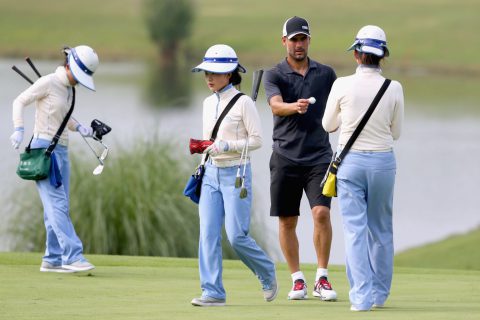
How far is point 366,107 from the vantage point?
8023 millimetres

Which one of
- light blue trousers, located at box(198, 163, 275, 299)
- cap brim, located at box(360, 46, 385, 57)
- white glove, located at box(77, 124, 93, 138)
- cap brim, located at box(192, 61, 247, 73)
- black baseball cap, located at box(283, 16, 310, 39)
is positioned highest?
black baseball cap, located at box(283, 16, 310, 39)

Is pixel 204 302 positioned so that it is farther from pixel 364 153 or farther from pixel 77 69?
pixel 77 69

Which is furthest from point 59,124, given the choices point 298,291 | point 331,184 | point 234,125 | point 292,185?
point 331,184

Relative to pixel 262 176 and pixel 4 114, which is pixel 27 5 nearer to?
pixel 4 114

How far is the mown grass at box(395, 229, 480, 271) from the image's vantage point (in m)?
16.4

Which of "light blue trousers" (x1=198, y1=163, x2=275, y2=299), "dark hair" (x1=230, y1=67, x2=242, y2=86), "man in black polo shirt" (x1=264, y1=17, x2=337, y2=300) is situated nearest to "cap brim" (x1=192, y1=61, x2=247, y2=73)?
"dark hair" (x1=230, y1=67, x2=242, y2=86)

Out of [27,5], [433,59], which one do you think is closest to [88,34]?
[27,5]

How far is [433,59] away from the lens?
262ft

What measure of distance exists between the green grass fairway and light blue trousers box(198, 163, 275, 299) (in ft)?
0.77

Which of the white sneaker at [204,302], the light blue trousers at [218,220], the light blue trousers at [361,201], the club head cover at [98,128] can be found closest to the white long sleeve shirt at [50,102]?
the club head cover at [98,128]

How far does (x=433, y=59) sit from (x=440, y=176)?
162ft

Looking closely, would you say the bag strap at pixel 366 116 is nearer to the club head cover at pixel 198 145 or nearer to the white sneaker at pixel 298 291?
the club head cover at pixel 198 145

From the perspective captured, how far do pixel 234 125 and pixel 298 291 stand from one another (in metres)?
1.55

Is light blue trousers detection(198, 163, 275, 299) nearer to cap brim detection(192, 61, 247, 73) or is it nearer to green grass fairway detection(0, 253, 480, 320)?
green grass fairway detection(0, 253, 480, 320)
